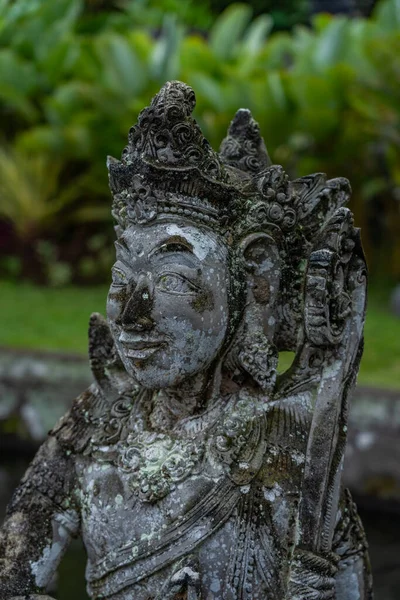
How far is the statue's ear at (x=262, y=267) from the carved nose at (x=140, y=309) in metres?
0.26

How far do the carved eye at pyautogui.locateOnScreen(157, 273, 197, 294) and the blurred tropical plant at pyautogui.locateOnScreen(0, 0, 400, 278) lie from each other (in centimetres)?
650

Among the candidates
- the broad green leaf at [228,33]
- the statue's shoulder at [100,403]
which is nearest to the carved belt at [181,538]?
the statue's shoulder at [100,403]

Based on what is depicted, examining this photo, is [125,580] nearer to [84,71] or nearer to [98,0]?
[84,71]

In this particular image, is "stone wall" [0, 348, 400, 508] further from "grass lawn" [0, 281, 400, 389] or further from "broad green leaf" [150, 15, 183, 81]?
"broad green leaf" [150, 15, 183, 81]

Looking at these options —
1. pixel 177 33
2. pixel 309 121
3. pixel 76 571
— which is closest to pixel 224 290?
pixel 76 571

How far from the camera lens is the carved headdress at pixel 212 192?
2.09m

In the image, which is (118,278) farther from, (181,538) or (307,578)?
(307,578)

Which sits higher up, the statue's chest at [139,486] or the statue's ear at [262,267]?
the statue's ear at [262,267]

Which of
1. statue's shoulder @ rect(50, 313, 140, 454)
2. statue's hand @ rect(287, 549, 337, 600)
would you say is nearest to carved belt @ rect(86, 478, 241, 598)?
statue's hand @ rect(287, 549, 337, 600)

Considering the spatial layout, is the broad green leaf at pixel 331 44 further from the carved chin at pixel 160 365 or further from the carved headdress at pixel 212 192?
the carved chin at pixel 160 365

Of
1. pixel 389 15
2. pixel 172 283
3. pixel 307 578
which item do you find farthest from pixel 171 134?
pixel 389 15

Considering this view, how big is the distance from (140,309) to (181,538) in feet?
1.79

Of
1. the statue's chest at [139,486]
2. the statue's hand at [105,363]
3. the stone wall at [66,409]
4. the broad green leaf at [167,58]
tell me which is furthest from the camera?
the broad green leaf at [167,58]

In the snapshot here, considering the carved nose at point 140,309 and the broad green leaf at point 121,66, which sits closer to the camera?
the carved nose at point 140,309
